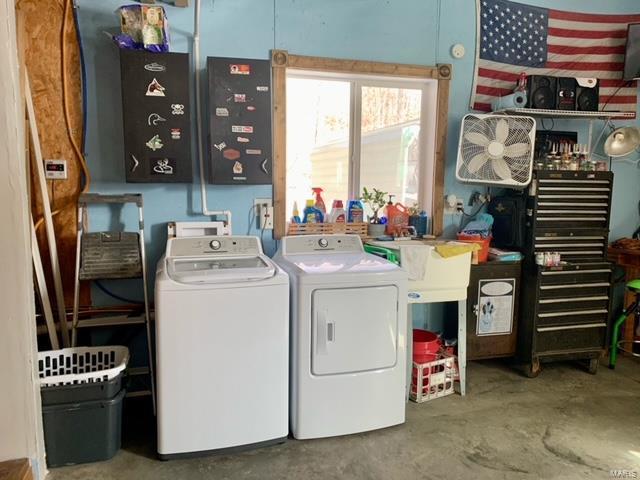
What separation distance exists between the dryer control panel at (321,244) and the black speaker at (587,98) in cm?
198

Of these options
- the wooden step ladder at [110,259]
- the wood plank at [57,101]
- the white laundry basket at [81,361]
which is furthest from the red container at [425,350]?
the wood plank at [57,101]

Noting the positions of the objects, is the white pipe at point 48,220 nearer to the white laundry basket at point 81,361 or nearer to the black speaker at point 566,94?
the white laundry basket at point 81,361

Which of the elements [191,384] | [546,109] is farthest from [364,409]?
[546,109]

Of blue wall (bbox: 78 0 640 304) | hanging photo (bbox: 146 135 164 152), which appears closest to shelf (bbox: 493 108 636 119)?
blue wall (bbox: 78 0 640 304)

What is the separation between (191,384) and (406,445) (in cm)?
117

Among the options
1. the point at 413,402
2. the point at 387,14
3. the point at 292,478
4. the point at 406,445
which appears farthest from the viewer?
the point at 387,14

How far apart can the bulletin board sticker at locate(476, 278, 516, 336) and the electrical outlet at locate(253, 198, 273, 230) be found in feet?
4.97

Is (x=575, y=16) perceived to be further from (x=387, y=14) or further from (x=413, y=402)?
(x=413, y=402)

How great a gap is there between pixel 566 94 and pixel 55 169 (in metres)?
3.48

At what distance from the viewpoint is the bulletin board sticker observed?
3.22 metres

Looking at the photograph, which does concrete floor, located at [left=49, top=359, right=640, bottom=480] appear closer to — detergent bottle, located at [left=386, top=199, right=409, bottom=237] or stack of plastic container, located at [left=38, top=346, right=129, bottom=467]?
stack of plastic container, located at [left=38, top=346, right=129, bottom=467]

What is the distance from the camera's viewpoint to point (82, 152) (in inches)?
108

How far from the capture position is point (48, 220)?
2.54 metres

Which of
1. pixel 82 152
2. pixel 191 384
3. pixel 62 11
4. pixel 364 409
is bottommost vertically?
pixel 364 409
